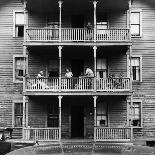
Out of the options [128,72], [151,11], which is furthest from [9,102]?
[151,11]

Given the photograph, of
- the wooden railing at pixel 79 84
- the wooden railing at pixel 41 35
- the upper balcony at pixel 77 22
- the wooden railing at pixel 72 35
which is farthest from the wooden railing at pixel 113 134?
the wooden railing at pixel 41 35

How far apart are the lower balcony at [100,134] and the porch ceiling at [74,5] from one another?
8.13 meters

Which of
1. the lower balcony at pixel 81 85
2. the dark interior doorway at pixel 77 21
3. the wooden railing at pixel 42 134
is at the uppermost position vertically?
the dark interior doorway at pixel 77 21

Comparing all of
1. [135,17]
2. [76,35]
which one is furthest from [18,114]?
[135,17]

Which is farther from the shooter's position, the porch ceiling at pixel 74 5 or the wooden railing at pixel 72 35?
the porch ceiling at pixel 74 5

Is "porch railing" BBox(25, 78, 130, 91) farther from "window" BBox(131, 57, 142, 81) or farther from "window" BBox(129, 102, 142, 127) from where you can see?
"window" BBox(129, 102, 142, 127)

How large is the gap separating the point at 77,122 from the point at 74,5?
26.3ft

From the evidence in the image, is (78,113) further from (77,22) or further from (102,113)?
(77,22)

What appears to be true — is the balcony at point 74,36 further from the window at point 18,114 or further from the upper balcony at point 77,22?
the window at point 18,114

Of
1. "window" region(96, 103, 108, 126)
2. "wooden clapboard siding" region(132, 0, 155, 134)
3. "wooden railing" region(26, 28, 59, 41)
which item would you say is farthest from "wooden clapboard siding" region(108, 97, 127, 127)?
"wooden railing" region(26, 28, 59, 41)

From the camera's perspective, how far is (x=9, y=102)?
2720cm

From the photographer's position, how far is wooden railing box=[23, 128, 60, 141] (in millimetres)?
23503

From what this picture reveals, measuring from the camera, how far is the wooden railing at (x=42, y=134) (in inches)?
925

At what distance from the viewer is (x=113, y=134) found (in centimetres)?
2370
